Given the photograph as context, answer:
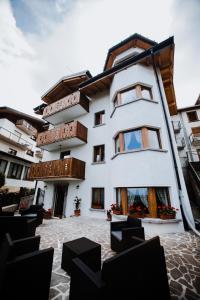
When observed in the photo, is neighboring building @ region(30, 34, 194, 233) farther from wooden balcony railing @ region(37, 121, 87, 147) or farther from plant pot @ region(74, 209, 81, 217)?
plant pot @ region(74, 209, 81, 217)

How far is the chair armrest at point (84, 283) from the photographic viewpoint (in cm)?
176

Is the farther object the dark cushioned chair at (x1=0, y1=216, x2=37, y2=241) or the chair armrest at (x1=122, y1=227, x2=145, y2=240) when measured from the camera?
the dark cushioned chair at (x1=0, y1=216, x2=37, y2=241)

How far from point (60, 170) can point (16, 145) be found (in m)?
16.2

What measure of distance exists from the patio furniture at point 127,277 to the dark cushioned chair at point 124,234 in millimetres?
959

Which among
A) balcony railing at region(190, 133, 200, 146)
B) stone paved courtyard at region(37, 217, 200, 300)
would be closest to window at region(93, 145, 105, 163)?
stone paved courtyard at region(37, 217, 200, 300)

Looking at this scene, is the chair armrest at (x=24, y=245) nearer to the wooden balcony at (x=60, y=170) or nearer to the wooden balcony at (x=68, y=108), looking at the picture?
the wooden balcony at (x=60, y=170)

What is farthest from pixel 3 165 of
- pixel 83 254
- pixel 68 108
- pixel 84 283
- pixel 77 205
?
pixel 84 283

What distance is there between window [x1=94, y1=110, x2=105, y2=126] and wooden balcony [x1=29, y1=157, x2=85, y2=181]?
13.8ft

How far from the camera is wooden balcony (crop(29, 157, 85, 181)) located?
417 inches

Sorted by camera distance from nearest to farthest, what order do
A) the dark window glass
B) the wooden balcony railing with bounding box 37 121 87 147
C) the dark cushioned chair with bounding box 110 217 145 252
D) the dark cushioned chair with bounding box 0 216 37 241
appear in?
the dark cushioned chair with bounding box 110 217 145 252
the dark cushioned chair with bounding box 0 216 37 241
the dark window glass
the wooden balcony railing with bounding box 37 121 87 147

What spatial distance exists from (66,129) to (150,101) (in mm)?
7435

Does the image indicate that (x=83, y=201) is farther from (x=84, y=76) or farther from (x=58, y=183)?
(x=84, y=76)

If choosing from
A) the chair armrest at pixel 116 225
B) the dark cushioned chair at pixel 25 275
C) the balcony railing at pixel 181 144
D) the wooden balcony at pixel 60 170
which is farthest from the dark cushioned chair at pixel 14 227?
the balcony railing at pixel 181 144

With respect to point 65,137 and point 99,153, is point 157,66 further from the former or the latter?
point 65,137
